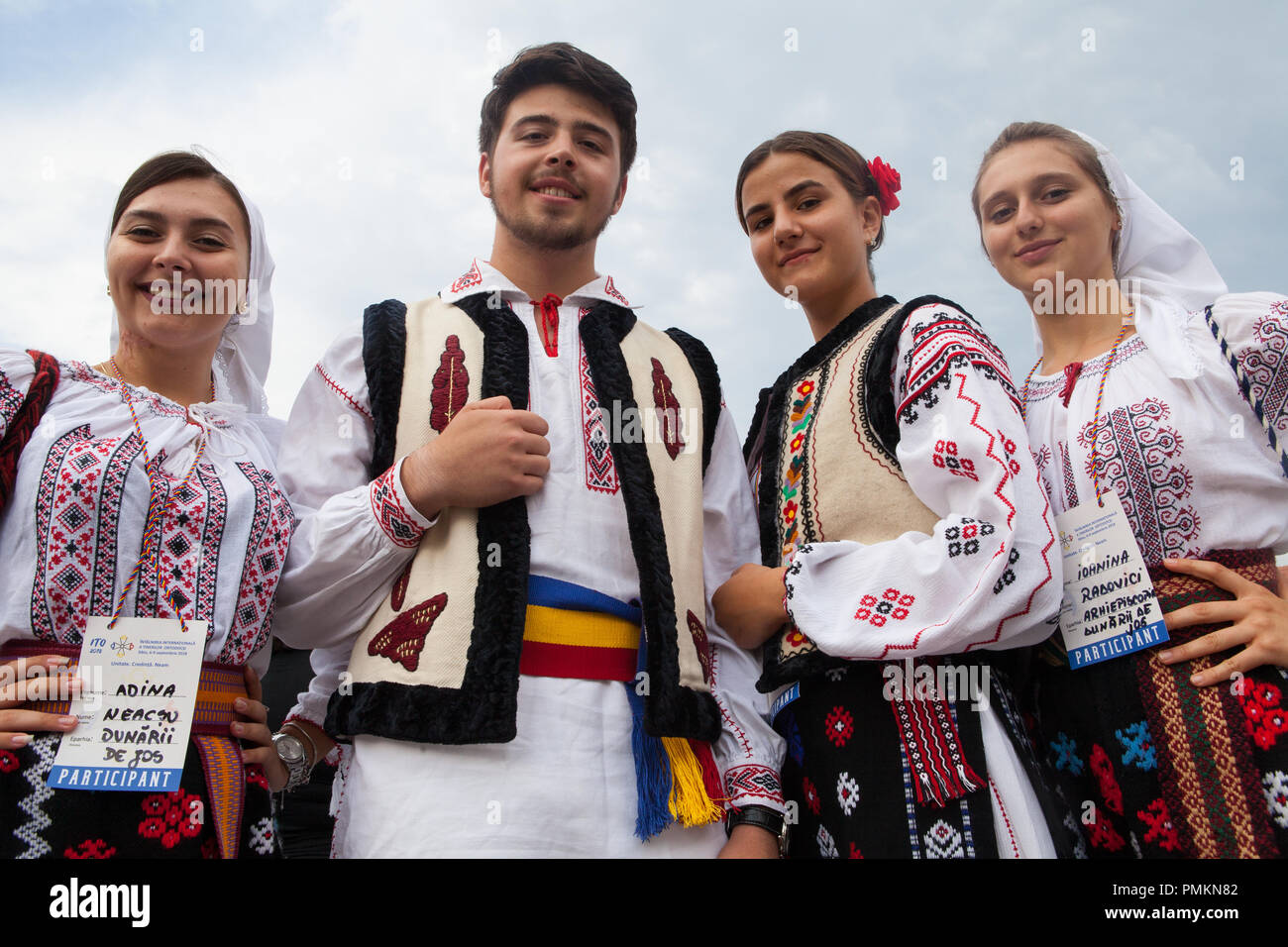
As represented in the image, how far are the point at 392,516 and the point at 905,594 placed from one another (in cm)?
92

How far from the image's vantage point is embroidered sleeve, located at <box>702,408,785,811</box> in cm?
182

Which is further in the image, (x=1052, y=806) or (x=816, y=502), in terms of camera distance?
(x=816, y=502)

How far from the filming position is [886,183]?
2.49 meters

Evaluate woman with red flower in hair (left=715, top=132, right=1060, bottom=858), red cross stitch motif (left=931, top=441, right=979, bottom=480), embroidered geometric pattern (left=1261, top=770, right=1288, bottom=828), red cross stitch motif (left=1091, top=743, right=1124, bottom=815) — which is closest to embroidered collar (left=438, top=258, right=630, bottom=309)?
woman with red flower in hair (left=715, top=132, right=1060, bottom=858)

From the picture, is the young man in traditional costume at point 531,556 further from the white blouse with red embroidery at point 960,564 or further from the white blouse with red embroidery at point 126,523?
the white blouse with red embroidery at point 960,564

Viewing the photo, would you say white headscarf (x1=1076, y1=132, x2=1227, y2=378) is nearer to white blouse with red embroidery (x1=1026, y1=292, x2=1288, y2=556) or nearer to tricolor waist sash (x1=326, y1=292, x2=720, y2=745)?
white blouse with red embroidery (x1=1026, y1=292, x2=1288, y2=556)

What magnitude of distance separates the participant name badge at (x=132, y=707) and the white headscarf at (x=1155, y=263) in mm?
2054

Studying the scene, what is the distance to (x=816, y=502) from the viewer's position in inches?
75.8

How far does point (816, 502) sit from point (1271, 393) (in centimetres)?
91

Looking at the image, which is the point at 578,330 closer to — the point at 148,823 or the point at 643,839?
the point at 643,839
